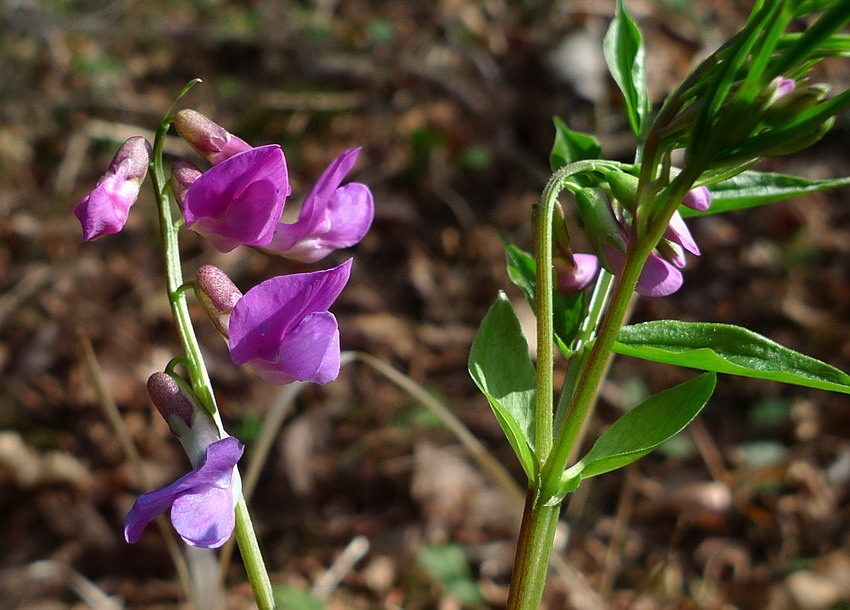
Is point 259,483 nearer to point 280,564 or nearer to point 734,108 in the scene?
point 280,564

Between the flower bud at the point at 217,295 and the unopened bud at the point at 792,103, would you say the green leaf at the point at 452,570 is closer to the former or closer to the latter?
the flower bud at the point at 217,295

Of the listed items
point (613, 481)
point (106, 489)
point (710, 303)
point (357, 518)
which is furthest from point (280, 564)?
point (710, 303)

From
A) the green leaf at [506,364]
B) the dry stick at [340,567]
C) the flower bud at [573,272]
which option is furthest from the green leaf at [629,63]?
the dry stick at [340,567]

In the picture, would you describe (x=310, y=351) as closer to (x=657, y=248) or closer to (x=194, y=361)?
(x=194, y=361)

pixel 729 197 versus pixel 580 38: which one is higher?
pixel 729 197

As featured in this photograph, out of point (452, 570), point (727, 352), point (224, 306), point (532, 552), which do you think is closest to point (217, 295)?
point (224, 306)

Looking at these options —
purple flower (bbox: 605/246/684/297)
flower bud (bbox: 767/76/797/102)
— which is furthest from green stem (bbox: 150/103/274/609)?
flower bud (bbox: 767/76/797/102)

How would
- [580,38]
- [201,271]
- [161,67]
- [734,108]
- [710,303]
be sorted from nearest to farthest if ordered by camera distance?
[734,108] < [201,271] < [710,303] < [580,38] < [161,67]
